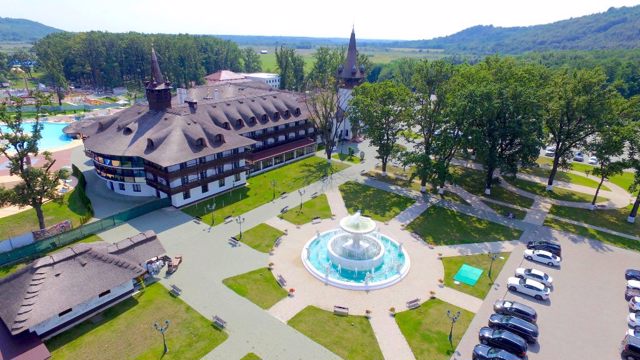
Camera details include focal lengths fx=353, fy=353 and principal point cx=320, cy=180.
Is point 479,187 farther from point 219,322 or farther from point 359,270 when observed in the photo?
point 219,322

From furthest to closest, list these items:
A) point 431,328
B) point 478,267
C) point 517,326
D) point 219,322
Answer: point 478,267
point 431,328
point 219,322
point 517,326

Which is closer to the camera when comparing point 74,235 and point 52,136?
point 74,235

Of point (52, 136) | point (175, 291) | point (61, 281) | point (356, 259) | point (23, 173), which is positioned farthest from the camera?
point (52, 136)

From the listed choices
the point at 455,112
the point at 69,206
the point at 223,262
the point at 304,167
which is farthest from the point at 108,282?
the point at 455,112

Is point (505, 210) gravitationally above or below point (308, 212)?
above

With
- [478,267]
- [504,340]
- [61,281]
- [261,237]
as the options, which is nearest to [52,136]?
[61,281]

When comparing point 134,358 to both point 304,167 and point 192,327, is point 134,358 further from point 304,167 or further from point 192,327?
point 304,167

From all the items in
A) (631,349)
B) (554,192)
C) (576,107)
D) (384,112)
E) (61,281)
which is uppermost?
(576,107)
